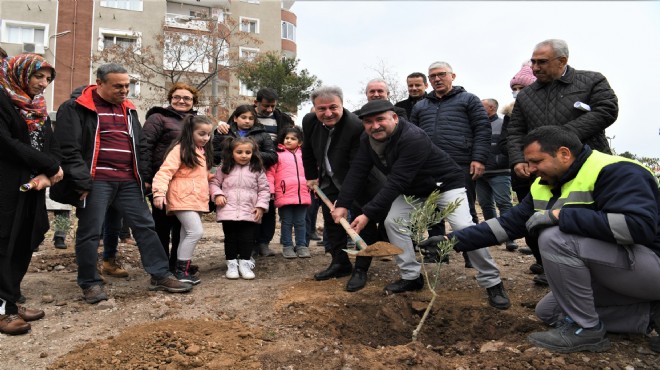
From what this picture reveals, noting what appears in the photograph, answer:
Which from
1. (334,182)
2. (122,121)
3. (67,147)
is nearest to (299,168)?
(334,182)

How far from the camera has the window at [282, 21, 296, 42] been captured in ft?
106

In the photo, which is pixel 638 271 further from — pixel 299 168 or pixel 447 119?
pixel 299 168

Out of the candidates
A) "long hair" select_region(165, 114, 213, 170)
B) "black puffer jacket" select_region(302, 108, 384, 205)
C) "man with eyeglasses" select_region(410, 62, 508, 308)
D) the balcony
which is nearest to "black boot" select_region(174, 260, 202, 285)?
"long hair" select_region(165, 114, 213, 170)

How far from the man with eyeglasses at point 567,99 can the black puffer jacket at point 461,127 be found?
0.73m

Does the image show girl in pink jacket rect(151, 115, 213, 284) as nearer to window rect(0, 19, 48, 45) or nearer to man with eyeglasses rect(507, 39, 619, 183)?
man with eyeglasses rect(507, 39, 619, 183)

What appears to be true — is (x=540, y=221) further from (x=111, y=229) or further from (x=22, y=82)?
(x=111, y=229)

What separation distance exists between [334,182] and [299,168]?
1.00m

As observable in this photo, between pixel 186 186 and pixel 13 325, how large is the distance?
1712 mm

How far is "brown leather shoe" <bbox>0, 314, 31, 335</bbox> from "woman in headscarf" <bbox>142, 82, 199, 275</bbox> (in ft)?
4.60

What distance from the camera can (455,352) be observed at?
3.07m

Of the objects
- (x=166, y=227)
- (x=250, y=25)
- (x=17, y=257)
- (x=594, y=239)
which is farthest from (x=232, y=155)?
(x=250, y=25)

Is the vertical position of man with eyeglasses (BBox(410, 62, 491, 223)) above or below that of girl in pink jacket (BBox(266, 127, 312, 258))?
above

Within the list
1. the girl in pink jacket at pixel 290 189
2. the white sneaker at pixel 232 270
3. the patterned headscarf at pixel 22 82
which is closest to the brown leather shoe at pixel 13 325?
the patterned headscarf at pixel 22 82

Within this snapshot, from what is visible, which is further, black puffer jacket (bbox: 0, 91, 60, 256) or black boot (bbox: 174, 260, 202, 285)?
black boot (bbox: 174, 260, 202, 285)
